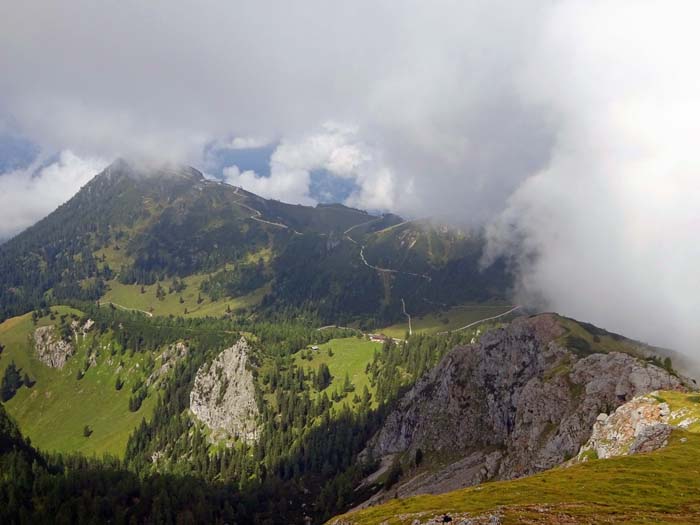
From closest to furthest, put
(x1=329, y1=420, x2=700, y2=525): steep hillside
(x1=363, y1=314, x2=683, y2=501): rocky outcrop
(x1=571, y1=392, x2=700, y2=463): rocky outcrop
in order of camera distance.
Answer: (x1=329, y1=420, x2=700, y2=525): steep hillside → (x1=571, y1=392, x2=700, y2=463): rocky outcrop → (x1=363, y1=314, x2=683, y2=501): rocky outcrop

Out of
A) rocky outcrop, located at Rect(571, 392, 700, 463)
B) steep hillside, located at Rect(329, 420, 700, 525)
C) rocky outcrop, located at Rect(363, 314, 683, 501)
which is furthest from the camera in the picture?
rocky outcrop, located at Rect(363, 314, 683, 501)

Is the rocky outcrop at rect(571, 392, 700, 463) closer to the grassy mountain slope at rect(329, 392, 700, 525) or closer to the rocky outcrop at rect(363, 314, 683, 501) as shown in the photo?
the grassy mountain slope at rect(329, 392, 700, 525)

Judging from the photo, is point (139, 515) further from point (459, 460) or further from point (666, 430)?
point (666, 430)

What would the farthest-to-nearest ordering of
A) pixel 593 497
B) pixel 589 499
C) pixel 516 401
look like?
pixel 516 401, pixel 593 497, pixel 589 499

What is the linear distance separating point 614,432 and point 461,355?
9755 cm

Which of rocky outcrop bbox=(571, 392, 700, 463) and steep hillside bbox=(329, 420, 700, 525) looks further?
rocky outcrop bbox=(571, 392, 700, 463)

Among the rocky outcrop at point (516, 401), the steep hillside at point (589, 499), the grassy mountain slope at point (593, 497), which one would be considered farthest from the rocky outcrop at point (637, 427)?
the rocky outcrop at point (516, 401)

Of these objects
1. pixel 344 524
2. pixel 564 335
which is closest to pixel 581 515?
pixel 344 524

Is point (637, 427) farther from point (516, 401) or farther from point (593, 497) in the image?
point (516, 401)

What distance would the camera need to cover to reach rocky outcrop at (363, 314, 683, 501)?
119 metres

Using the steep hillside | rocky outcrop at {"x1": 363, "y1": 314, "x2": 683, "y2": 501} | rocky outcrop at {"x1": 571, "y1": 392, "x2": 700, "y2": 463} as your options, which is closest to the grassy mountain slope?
the steep hillside

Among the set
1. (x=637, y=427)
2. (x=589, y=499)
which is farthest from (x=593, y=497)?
(x=637, y=427)

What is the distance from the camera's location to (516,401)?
495ft

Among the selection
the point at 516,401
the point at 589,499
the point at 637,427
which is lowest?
the point at 516,401
